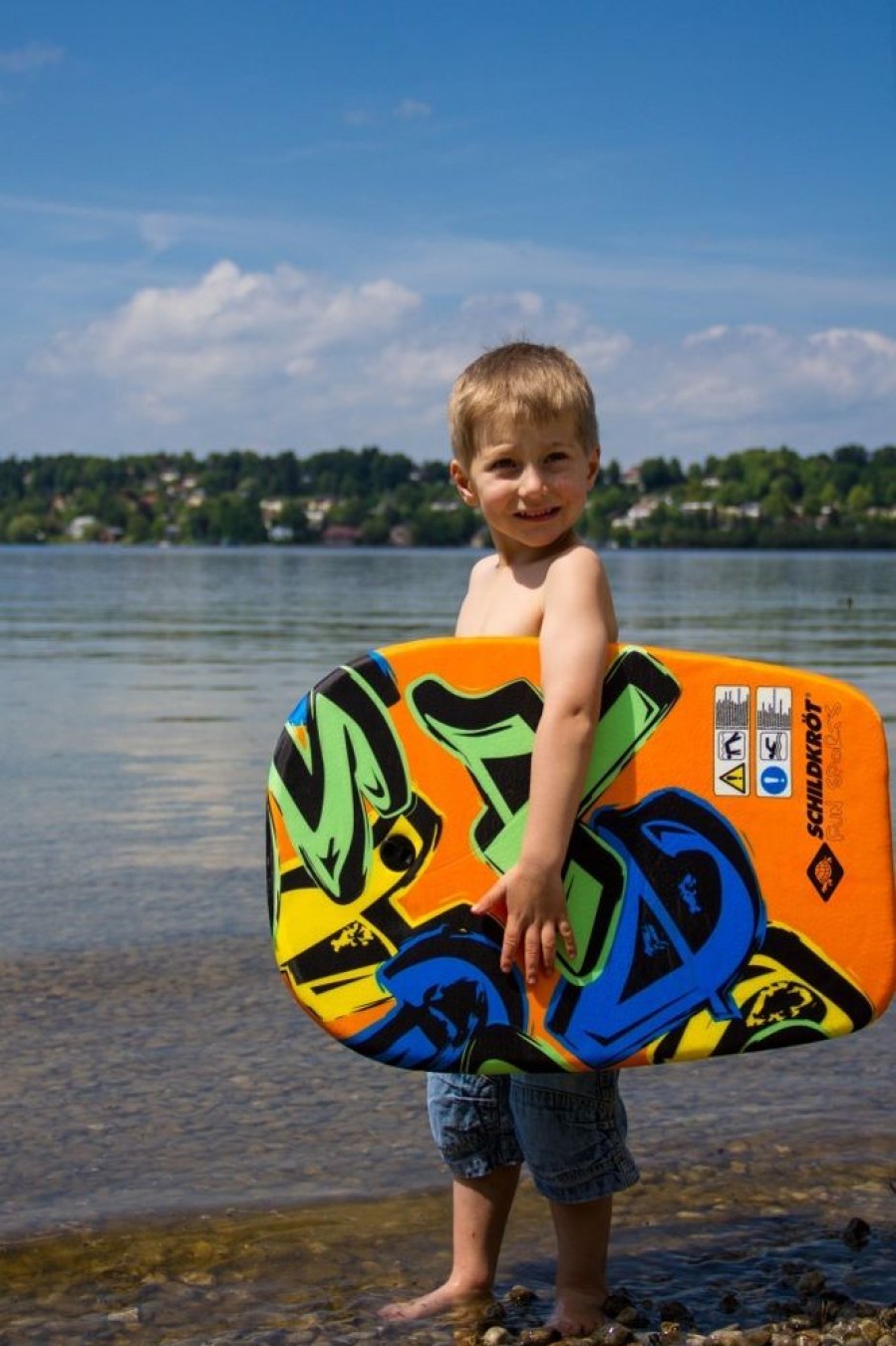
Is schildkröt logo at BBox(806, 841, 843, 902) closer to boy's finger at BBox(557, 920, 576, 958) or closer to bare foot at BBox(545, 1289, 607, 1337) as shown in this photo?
boy's finger at BBox(557, 920, 576, 958)

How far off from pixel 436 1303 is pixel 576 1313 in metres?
0.28

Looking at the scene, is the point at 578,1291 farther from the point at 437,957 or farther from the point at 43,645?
the point at 43,645

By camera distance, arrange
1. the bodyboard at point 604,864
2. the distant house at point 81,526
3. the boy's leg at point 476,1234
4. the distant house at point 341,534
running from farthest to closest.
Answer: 1. the distant house at point 81,526
2. the distant house at point 341,534
3. the boy's leg at point 476,1234
4. the bodyboard at point 604,864

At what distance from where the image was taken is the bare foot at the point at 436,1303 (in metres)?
3.32

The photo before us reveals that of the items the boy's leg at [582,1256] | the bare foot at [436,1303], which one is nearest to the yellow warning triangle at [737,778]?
the boy's leg at [582,1256]

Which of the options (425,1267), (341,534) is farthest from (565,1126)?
(341,534)

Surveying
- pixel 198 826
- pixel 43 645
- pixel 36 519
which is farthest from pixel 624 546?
pixel 198 826

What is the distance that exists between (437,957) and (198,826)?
205 inches

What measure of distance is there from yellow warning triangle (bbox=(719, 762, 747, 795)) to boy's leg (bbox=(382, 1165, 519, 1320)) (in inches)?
33.4

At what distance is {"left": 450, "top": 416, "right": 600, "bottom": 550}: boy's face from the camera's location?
10.5 ft

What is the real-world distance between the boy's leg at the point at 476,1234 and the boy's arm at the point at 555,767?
0.51m

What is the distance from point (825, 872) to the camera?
3.19 metres

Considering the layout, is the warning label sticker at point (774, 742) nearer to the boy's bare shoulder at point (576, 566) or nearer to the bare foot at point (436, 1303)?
the boy's bare shoulder at point (576, 566)

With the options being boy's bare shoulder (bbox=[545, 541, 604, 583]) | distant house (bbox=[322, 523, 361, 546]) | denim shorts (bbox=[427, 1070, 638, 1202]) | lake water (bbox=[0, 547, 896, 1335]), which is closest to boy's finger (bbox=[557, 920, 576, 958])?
denim shorts (bbox=[427, 1070, 638, 1202])
